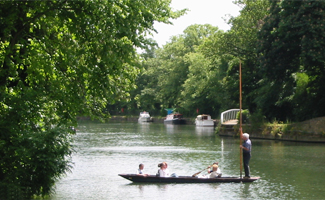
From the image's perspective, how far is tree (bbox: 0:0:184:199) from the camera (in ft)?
51.1

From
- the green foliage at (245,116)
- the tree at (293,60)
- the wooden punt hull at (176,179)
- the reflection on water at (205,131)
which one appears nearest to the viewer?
the wooden punt hull at (176,179)

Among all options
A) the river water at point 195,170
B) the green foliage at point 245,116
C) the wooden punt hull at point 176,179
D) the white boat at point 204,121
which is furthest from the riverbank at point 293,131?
the white boat at point 204,121

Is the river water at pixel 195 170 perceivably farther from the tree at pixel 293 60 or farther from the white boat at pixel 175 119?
the white boat at pixel 175 119

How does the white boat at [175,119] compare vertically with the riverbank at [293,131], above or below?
above

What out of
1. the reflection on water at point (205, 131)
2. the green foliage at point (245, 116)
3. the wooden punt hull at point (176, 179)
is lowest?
the wooden punt hull at point (176, 179)

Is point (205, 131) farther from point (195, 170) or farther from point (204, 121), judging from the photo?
point (195, 170)

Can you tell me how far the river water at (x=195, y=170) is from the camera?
19.7 m

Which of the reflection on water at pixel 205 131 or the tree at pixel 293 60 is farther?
the reflection on water at pixel 205 131

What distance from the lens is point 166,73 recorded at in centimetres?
10862

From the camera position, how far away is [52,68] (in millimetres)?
17266

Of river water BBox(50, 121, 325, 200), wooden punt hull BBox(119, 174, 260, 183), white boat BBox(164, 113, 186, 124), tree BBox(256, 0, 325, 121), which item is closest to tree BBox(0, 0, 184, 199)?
river water BBox(50, 121, 325, 200)

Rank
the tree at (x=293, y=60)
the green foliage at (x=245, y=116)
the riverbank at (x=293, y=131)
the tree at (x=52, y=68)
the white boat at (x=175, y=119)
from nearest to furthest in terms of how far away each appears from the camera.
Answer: the tree at (x=52, y=68), the tree at (x=293, y=60), the riverbank at (x=293, y=131), the green foliage at (x=245, y=116), the white boat at (x=175, y=119)

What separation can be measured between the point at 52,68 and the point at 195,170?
11729 mm

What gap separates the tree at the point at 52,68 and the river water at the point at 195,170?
3.01 m
